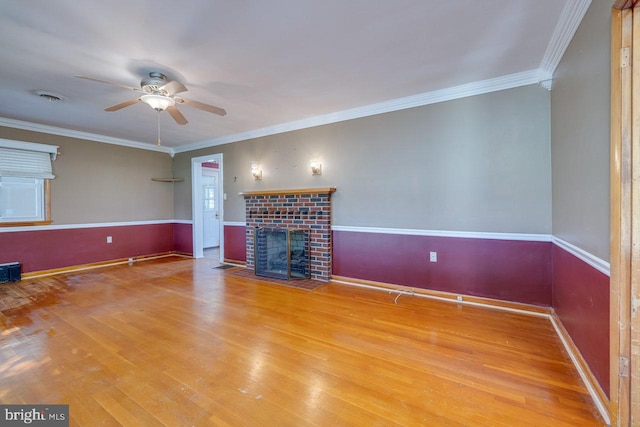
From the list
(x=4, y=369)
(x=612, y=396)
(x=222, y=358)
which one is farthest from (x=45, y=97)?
(x=612, y=396)

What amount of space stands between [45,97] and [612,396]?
221 inches

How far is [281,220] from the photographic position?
447 centimetres

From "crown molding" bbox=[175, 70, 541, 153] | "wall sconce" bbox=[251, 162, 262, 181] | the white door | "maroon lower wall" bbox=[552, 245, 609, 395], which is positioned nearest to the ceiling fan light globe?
"crown molding" bbox=[175, 70, 541, 153]

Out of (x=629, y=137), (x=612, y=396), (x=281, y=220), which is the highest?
(x=629, y=137)

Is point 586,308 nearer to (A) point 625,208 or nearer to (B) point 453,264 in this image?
(A) point 625,208

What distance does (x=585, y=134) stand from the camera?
1805 millimetres

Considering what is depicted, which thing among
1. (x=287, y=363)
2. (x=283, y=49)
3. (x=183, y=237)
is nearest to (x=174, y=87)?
(x=283, y=49)

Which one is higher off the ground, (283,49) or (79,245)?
(283,49)

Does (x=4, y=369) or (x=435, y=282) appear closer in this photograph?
(x=4, y=369)

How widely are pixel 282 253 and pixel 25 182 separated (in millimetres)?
4202

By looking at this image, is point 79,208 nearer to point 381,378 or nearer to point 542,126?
point 381,378

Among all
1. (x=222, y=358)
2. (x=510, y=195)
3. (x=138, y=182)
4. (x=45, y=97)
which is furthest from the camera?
(x=138, y=182)

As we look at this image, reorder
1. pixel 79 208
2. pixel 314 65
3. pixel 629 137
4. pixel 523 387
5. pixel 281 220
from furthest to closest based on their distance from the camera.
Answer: pixel 79 208
pixel 281 220
pixel 314 65
pixel 523 387
pixel 629 137

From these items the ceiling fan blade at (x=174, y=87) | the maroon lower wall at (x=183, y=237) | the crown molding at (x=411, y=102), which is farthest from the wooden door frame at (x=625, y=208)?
the maroon lower wall at (x=183, y=237)
